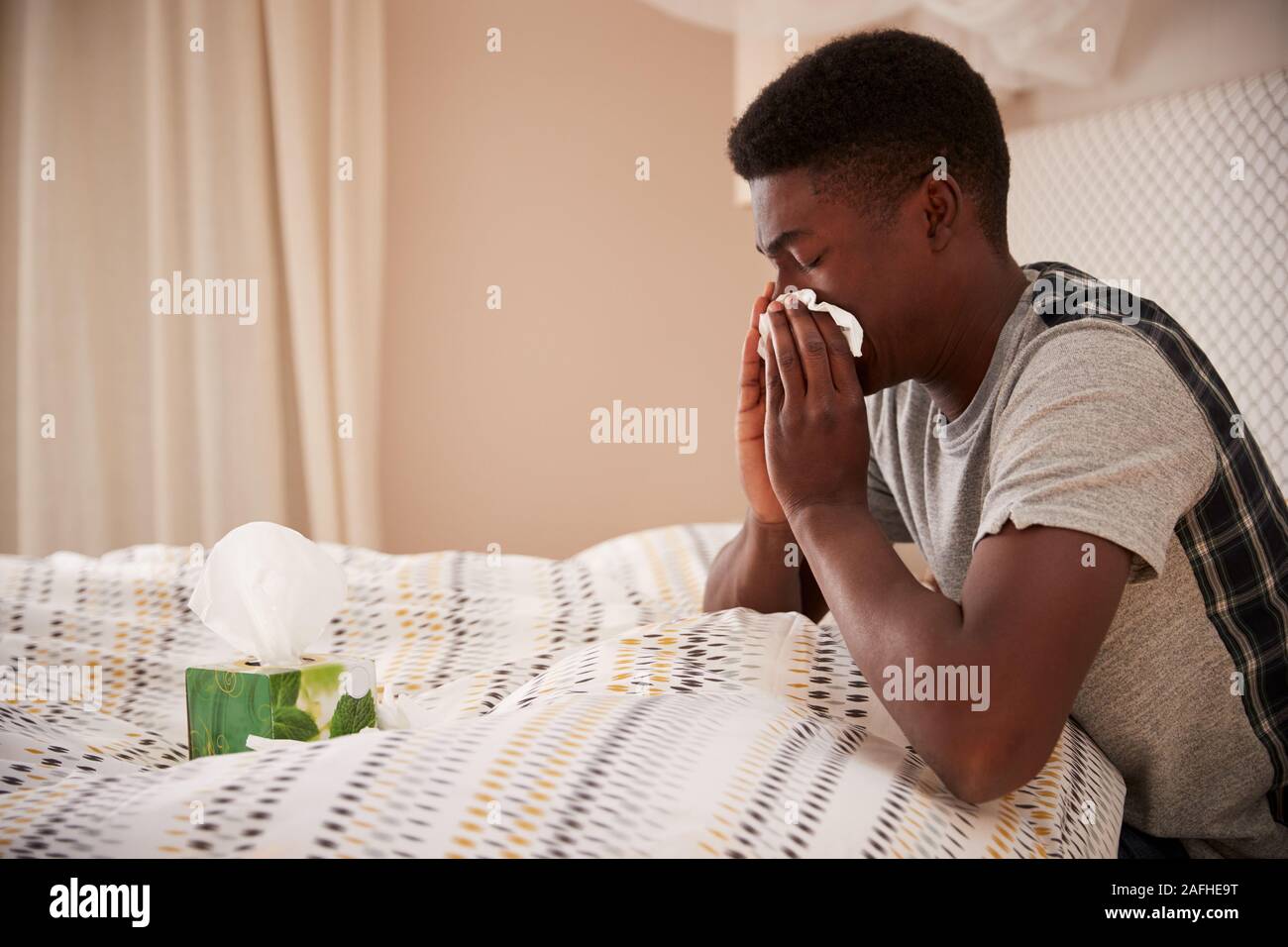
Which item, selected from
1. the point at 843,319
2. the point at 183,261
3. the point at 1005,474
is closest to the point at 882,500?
the point at 843,319

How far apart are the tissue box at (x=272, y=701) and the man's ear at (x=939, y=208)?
55 cm

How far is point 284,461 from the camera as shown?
2557mm

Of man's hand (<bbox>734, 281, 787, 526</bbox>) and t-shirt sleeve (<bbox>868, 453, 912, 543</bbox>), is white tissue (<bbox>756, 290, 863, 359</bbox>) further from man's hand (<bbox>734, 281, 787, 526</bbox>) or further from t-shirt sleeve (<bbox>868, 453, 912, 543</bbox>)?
t-shirt sleeve (<bbox>868, 453, 912, 543</bbox>)

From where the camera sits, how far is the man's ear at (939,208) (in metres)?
0.87

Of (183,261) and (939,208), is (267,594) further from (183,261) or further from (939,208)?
(183,261)

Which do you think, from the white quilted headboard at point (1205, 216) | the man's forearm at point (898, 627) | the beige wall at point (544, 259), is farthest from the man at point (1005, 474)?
the beige wall at point (544, 259)

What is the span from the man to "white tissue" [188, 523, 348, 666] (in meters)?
0.35

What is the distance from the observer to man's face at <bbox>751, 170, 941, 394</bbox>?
2.85 ft

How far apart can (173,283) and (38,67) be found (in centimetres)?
51

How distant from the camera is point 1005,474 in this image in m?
0.72

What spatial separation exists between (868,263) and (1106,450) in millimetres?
264

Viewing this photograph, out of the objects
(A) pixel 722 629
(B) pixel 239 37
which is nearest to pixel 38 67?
(B) pixel 239 37

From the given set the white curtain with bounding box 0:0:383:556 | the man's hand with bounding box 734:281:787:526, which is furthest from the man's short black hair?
the white curtain with bounding box 0:0:383:556

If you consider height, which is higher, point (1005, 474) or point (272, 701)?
point (1005, 474)
